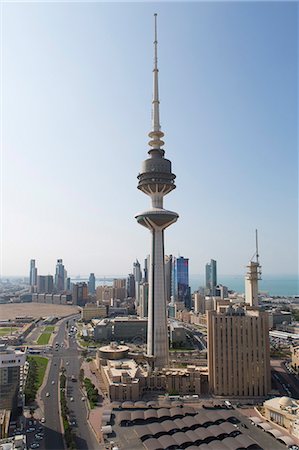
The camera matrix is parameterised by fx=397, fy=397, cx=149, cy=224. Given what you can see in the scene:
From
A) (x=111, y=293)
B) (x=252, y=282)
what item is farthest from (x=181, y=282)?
(x=252, y=282)

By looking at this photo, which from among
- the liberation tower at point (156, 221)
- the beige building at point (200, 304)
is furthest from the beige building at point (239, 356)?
the beige building at point (200, 304)

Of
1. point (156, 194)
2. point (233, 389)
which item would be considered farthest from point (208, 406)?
point (156, 194)

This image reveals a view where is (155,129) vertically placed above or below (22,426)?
above

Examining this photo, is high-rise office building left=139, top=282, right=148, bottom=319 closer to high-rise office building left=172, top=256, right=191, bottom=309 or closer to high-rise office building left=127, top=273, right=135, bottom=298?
high-rise office building left=172, top=256, right=191, bottom=309

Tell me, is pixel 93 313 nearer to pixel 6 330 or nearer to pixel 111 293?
pixel 6 330

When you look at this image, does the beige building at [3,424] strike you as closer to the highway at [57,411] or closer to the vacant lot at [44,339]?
the highway at [57,411]

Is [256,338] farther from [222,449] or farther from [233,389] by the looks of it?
[222,449]
